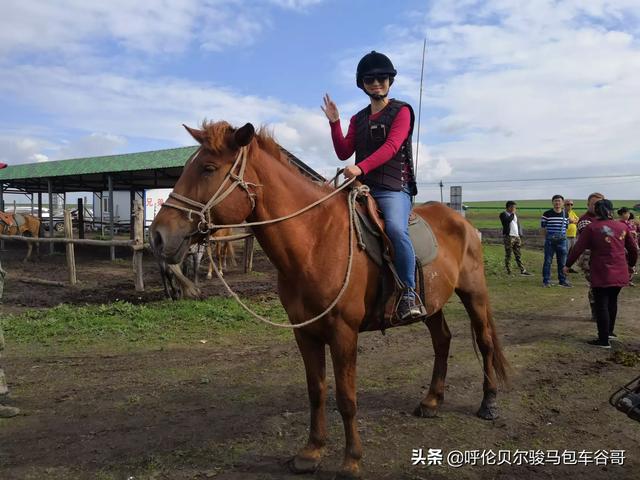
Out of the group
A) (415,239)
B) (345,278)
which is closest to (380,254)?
(345,278)

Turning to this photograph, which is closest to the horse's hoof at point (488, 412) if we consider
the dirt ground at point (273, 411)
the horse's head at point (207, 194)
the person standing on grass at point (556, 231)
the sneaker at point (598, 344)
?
the dirt ground at point (273, 411)

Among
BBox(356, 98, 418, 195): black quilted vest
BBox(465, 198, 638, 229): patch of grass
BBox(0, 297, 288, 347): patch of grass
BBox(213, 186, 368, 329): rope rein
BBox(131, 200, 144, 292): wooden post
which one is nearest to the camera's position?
BBox(213, 186, 368, 329): rope rein

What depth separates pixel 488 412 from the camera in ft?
13.8

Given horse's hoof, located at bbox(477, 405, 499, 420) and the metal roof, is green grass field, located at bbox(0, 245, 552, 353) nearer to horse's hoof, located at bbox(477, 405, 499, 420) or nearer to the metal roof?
horse's hoof, located at bbox(477, 405, 499, 420)

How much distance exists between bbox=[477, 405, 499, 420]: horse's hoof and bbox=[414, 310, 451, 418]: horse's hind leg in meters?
0.38

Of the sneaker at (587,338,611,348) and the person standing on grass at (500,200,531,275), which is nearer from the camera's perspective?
the sneaker at (587,338,611,348)

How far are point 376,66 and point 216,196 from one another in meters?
1.76

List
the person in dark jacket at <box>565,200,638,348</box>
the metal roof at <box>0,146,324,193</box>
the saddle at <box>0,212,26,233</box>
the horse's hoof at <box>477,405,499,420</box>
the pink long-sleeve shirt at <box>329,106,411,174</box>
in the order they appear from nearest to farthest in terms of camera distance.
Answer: the pink long-sleeve shirt at <box>329,106,411,174</box>
the horse's hoof at <box>477,405,499,420</box>
the person in dark jacket at <box>565,200,638,348</box>
the metal roof at <box>0,146,324,193</box>
the saddle at <box>0,212,26,233</box>

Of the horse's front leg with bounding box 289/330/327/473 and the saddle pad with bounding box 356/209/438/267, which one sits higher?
the saddle pad with bounding box 356/209/438/267

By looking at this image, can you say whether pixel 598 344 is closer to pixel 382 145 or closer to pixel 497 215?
pixel 382 145

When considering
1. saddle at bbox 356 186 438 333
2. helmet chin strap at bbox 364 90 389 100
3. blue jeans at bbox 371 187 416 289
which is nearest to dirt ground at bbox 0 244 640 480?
saddle at bbox 356 186 438 333

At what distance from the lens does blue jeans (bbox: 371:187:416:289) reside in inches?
134

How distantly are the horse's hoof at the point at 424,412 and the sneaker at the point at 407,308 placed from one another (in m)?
1.29

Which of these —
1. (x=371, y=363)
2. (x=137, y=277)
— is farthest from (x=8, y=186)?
(x=371, y=363)
